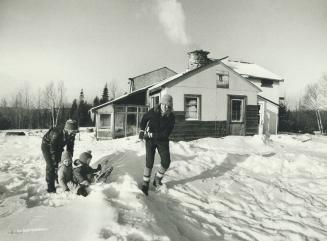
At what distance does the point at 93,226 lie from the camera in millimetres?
2971

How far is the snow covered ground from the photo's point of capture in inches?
120

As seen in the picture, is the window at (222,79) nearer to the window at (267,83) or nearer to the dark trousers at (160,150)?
the window at (267,83)

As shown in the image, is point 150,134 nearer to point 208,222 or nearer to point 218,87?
point 208,222

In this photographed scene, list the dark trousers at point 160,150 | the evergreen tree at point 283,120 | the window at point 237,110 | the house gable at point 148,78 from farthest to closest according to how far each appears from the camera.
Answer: the house gable at point 148,78 → the evergreen tree at point 283,120 → the window at point 237,110 → the dark trousers at point 160,150

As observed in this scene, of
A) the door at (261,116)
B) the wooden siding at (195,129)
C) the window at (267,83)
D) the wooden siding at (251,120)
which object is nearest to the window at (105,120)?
the wooden siding at (195,129)

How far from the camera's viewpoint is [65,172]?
4.74 metres

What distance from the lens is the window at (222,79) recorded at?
54.3 ft

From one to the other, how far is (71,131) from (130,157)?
114 inches

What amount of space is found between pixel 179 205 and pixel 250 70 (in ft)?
80.4

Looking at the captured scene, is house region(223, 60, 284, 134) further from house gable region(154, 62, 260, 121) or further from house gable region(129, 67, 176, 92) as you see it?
house gable region(129, 67, 176, 92)

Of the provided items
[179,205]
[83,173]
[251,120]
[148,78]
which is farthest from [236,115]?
[148,78]

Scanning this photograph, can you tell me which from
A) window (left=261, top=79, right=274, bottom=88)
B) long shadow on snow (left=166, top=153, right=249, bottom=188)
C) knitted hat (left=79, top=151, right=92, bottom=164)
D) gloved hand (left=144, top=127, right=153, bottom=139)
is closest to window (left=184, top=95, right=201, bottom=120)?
long shadow on snow (left=166, top=153, right=249, bottom=188)

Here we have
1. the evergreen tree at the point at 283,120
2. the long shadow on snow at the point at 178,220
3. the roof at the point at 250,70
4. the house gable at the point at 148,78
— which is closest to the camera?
the long shadow on snow at the point at 178,220

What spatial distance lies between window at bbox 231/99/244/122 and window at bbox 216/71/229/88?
1.19 m
